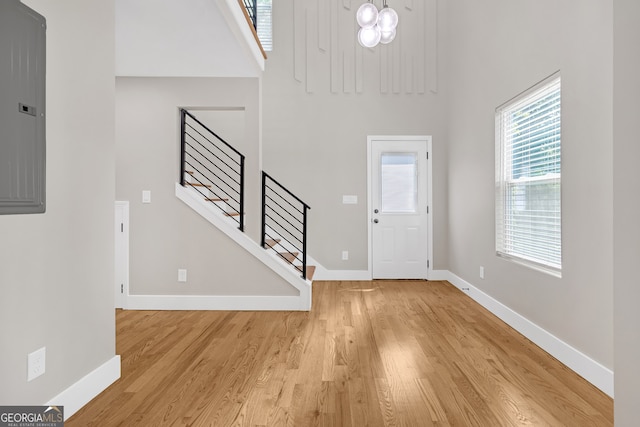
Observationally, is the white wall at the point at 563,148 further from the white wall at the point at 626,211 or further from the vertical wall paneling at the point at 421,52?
the vertical wall paneling at the point at 421,52

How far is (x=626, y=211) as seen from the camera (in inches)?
57.0

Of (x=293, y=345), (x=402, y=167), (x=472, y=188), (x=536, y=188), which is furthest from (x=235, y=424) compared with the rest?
(x=402, y=167)

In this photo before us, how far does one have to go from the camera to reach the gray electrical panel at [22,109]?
1.53 metres

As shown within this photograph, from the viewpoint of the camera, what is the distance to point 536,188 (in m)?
3.19

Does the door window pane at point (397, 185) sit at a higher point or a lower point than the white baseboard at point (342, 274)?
higher

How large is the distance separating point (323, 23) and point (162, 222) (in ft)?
12.4

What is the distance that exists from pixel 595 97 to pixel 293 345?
8.85 ft

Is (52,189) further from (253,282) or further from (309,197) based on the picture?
(309,197)

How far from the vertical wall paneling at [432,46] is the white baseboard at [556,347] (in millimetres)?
3220

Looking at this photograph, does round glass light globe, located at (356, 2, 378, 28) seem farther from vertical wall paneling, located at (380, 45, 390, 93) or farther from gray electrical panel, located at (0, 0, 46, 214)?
vertical wall paneling, located at (380, 45, 390, 93)

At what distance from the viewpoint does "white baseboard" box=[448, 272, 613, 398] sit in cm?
223

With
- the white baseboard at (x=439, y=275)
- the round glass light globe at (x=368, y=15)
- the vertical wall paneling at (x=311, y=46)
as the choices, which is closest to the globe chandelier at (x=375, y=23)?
the round glass light globe at (x=368, y=15)

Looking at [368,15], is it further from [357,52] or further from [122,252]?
[122,252]

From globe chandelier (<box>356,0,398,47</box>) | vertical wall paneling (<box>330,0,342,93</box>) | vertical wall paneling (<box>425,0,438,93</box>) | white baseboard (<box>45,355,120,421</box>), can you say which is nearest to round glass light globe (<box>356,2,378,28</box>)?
globe chandelier (<box>356,0,398,47</box>)
